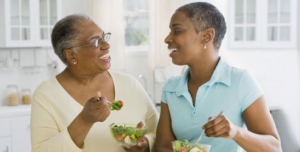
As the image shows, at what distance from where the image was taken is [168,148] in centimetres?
194

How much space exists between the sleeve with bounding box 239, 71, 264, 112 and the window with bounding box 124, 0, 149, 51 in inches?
146

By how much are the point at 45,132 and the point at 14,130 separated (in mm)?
2325

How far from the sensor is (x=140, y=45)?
18.2ft

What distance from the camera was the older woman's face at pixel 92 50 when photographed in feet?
6.57

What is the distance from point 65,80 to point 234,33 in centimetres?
316

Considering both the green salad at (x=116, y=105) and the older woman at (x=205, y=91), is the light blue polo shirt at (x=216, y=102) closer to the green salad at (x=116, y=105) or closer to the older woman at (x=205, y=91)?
the older woman at (x=205, y=91)

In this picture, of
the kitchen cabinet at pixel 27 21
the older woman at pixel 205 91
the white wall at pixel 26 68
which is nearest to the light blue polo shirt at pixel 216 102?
the older woman at pixel 205 91

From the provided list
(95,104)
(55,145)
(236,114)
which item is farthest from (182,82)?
(55,145)

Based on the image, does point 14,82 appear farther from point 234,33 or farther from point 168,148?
point 168,148

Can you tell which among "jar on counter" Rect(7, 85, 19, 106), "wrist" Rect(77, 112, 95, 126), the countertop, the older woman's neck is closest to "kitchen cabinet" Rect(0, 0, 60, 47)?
"jar on counter" Rect(7, 85, 19, 106)

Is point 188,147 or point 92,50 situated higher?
point 92,50

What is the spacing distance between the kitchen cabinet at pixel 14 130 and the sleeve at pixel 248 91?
271 centimetres

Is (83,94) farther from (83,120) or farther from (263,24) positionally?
(263,24)

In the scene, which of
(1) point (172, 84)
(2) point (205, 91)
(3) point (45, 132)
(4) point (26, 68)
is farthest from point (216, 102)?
(4) point (26, 68)
